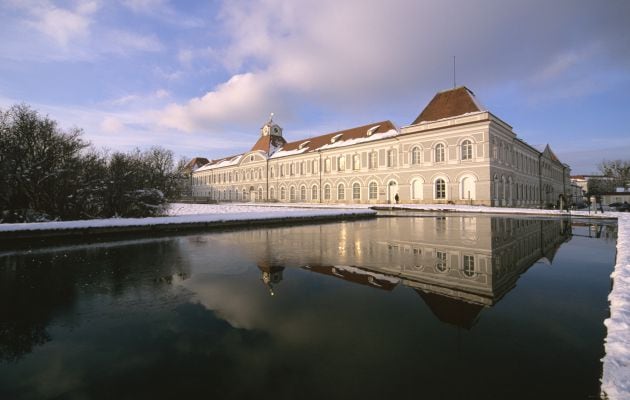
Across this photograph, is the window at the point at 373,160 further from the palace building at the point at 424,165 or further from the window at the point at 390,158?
the window at the point at 390,158

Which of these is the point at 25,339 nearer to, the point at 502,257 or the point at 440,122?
the point at 502,257

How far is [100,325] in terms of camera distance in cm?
362

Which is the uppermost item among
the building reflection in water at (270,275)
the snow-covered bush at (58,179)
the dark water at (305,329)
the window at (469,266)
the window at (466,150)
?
the window at (466,150)

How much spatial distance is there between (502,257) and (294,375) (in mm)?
6459

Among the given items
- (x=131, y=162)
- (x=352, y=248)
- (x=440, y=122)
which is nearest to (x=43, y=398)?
(x=352, y=248)

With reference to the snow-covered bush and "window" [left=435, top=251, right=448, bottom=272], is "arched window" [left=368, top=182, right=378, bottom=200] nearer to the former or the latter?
the snow-covered bush

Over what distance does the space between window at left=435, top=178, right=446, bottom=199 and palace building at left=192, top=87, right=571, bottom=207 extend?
103mm

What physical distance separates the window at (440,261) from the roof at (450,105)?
2895 cm

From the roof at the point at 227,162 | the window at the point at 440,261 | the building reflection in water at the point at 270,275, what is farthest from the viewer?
the roof at the point at 227,162

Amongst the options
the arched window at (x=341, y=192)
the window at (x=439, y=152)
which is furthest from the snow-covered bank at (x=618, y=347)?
the arched window at (x=341, y=192)

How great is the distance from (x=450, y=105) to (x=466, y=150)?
19.4 ft

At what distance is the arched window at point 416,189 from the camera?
116 ft

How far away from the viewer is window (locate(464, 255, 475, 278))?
563cm

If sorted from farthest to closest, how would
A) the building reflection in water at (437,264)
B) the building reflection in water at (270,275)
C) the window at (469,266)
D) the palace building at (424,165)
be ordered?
the palace building at (424,165)
the window at (469,266)
the building reflection in water at (270,275)
the building reflection in water at (437,264)
